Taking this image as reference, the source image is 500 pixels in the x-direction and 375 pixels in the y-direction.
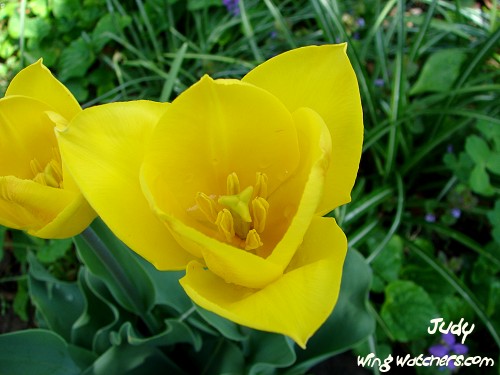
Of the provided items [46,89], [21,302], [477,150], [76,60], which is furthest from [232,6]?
[46,89]

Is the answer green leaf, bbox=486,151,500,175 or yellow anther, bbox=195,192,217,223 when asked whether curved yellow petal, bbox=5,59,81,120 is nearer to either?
yellow anther, bbox=195,192,217,223

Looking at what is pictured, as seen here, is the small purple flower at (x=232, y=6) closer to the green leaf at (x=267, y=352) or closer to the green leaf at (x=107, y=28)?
the green leaf at (x=107, y=28)

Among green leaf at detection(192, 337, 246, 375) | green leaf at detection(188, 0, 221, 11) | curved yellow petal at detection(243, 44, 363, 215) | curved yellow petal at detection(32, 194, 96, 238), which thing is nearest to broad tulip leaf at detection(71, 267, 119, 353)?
green leaf at detection(192, 337, 246, 375)

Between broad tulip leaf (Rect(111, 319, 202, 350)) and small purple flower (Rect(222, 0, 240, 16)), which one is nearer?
broad tulip leaf (Rect(111, 319, 202, 350))

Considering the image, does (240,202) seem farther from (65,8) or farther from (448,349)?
(65,8)
